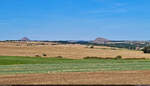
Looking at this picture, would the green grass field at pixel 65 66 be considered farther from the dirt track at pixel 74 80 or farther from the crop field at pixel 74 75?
the dirt track at pixel 74 80

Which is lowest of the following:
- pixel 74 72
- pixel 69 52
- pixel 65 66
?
pixel 69 52

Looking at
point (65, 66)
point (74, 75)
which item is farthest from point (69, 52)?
point (74, 75)

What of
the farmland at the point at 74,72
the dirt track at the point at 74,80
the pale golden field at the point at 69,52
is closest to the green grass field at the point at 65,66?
the farmland at the point at 74,72

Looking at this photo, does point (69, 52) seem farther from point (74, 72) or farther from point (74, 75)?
point (74, 75)

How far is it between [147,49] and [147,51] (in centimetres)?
112

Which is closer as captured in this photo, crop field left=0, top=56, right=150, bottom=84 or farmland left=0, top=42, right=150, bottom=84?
crop field left=0, top=56, right=150, bottom=84

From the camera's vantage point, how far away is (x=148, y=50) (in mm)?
88250

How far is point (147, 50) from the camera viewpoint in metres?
88.5

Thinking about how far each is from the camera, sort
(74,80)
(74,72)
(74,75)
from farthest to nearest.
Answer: (74,72), (74,75), (74,80)

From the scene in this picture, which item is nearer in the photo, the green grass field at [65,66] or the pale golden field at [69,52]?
the green grass field at [65,66]

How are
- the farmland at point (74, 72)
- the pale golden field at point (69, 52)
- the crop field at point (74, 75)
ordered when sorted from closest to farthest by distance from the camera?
the crop field at point (74, 75)
the farmland at point (74, 72)
the pale golden field at point (69, 52)

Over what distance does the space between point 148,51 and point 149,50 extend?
42 centimetres

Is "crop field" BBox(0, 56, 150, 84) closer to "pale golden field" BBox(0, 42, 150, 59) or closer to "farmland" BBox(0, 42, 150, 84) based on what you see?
"farmland" BBox(0, 42, 150, 84)

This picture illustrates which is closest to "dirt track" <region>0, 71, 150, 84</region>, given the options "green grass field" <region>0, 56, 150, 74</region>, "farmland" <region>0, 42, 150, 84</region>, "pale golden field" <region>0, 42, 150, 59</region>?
"farmland" <region>0, 42, 150, 84</region>
